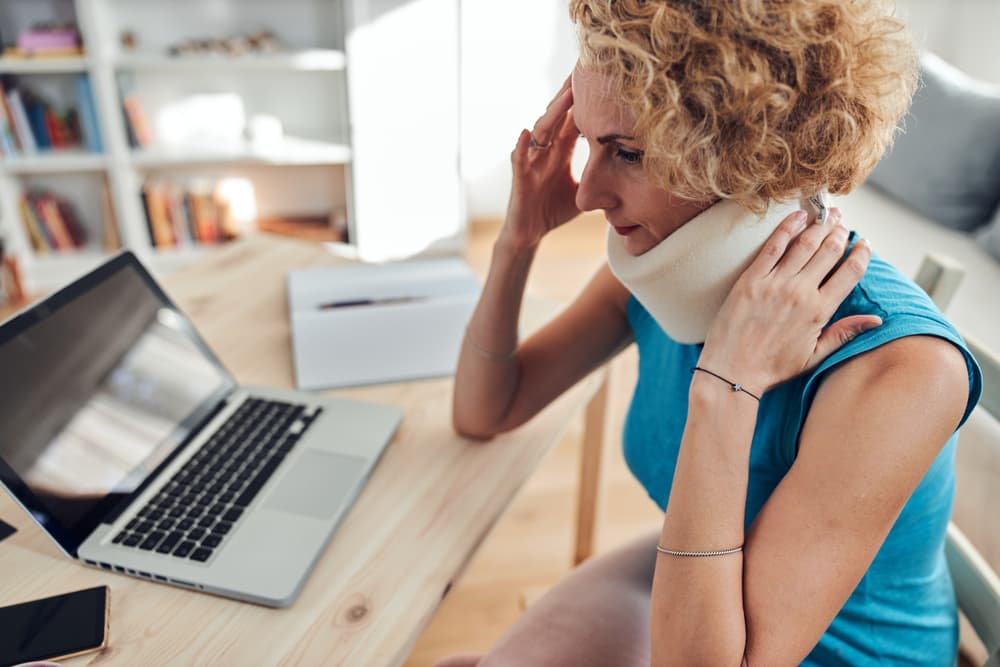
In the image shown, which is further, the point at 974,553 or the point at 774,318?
the point at 974,553

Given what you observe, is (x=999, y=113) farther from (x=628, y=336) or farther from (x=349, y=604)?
(x=349, y=604)

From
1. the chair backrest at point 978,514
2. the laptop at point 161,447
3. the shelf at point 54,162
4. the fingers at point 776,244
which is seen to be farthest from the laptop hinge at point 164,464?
the shelf at point 54,162

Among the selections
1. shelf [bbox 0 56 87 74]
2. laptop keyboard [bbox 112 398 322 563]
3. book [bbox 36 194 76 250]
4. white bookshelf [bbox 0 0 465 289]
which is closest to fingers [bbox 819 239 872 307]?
laptop keyboard [bbox 112 398 322 563]

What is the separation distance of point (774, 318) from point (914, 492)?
249 millimetres

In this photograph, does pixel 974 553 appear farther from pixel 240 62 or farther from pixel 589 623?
pixel 240 62

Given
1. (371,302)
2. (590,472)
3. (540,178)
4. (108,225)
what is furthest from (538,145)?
(108,225)

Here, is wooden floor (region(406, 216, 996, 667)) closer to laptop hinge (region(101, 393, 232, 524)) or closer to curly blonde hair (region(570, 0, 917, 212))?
laptop hinge (region(101, 393, 232, 524))

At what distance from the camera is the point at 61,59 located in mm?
2535

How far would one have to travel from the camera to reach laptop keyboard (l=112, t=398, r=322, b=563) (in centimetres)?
78

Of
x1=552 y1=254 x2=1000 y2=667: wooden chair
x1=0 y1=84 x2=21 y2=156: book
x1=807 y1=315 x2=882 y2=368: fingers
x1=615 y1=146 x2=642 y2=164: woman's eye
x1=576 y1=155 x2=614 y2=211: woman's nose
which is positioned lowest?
x1=0 y1=84 x2=21 y2=156: book

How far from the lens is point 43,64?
2498mm

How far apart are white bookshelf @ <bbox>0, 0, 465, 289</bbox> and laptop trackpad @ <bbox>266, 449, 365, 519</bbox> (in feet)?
7.18

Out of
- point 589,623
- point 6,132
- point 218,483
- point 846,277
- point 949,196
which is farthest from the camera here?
point 6,132

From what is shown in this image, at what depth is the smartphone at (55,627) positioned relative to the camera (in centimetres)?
67
